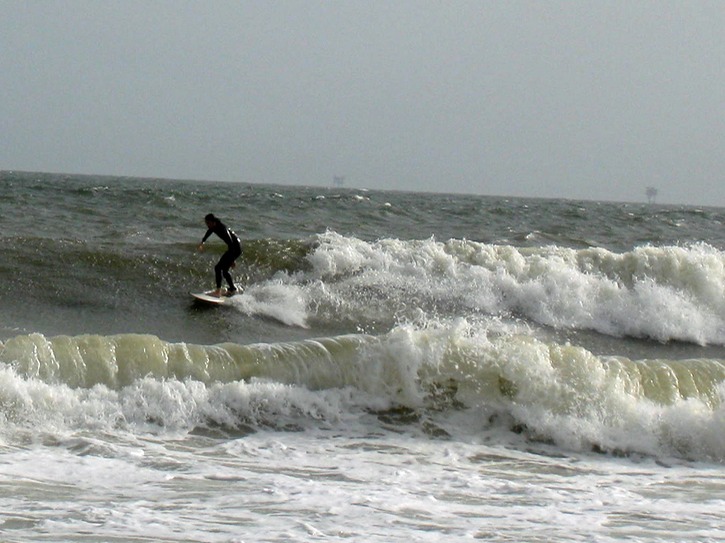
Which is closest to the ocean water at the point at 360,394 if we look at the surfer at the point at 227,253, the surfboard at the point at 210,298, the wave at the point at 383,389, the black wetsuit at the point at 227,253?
the wave at the point at 383,389

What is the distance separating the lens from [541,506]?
6535 mm

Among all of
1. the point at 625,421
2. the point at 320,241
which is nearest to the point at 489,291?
the point at 320,241

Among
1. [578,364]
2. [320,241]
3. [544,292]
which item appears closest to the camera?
Answer: [578,364]

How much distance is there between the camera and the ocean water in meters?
6.09

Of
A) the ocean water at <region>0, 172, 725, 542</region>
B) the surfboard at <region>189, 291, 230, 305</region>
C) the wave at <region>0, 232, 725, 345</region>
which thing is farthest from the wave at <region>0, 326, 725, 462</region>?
the surfboard at <region>189, 291, 230, 305</region>

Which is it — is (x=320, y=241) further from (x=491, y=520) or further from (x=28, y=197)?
(x=28, y=197)

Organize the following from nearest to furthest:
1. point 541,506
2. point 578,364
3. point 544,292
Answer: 1. point 541,506
2. point 578,364
3. point 544,292

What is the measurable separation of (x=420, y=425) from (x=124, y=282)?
290 inches

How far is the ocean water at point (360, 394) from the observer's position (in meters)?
6.09

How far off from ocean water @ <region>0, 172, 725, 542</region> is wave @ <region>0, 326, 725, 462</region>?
0.02 meters

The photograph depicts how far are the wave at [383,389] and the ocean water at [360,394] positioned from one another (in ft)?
0.08

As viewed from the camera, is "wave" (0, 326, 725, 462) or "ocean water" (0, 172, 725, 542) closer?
"ocean water" (0, 172, 725, 542)

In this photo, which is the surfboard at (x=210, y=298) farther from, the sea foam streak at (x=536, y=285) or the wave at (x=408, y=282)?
the sea foam streak at (x=536, y=285)

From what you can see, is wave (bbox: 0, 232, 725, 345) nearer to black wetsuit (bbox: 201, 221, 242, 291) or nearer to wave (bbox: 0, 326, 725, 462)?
black wetsuit (bbox: 201, 221, 242, 291)
